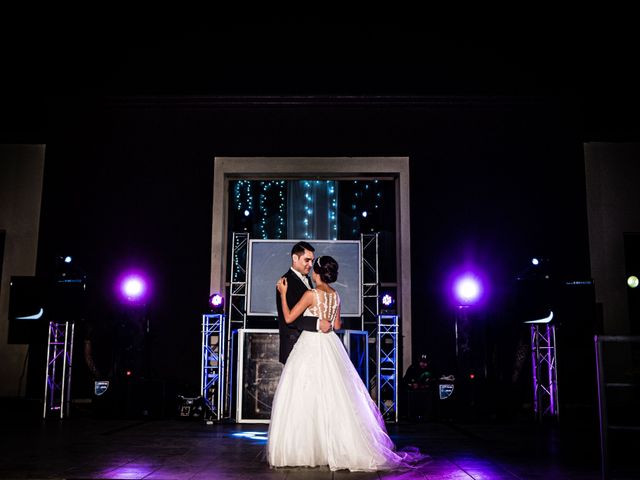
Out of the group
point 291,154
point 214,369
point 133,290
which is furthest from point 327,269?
point 291,154

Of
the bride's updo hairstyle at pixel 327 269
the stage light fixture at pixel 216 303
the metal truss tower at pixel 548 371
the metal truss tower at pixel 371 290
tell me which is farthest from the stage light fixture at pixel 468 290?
the bride's updo hairstyle at pixel 327 269

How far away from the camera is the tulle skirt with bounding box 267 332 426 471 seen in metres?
4.29

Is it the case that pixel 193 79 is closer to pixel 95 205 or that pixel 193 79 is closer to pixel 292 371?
pixel 95 205

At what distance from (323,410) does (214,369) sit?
4115mm

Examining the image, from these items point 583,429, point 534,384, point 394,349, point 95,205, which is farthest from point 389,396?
point 95,205

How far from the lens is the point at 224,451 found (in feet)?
17.1

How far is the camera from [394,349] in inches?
314

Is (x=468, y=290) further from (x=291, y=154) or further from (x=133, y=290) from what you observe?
(x=133, y=290)

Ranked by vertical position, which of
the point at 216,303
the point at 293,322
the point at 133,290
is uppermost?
the point at 133,290

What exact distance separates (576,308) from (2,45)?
7.68m

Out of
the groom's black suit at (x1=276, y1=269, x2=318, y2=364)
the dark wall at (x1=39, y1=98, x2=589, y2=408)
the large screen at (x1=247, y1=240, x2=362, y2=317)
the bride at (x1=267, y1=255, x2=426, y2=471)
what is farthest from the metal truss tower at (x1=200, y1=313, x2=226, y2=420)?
the bride at (x1=267, y1=255, x2=426, y2=471)

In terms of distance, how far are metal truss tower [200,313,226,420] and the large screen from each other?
1.96 feet

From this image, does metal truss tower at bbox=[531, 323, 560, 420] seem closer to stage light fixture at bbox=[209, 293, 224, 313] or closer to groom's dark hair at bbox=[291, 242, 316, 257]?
→ stage light fixture at bbox=[209, 293, 224, 313]

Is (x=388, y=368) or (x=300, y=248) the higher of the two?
(x=300, y=248)
